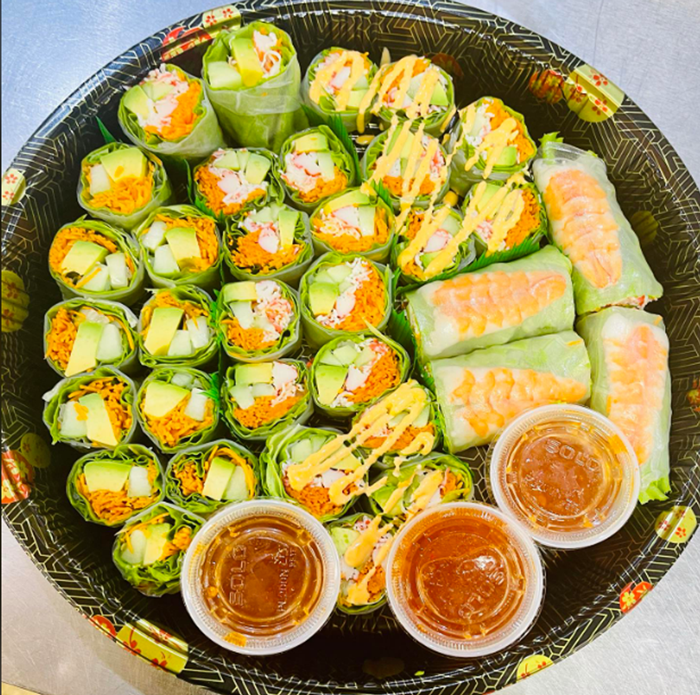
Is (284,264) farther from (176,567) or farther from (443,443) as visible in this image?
(176,567)

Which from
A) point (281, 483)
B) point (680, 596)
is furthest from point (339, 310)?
point (680, 596)

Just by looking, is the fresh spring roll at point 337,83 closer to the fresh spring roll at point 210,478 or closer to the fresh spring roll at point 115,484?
the fresh spring roll at point 210,478

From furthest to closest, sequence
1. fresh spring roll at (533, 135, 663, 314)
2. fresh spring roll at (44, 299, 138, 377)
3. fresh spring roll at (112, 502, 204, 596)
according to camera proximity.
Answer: fresh spring roll at (533, 135, 663, 314)
fresh spring roll at (44, 299, 138, 377)
fresh spring roll at (112, 502, 204, 596)

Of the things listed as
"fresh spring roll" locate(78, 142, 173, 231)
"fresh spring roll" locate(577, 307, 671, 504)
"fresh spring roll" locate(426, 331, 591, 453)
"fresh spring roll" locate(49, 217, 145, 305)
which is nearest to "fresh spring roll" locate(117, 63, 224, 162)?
"fresh spring roll" locate(78, 142, 173, 231)

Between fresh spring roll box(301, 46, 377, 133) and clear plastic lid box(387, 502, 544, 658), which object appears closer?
clear plastic lid box(387, 502, 544, 658)

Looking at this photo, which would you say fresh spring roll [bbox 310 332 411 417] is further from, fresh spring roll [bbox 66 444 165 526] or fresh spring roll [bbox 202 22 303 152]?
fresh spring roll [bbox 202 22 303 152]
